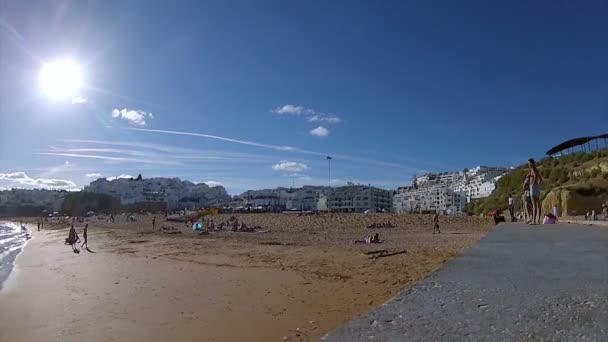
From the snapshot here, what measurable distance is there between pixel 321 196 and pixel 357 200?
2083 centimetres

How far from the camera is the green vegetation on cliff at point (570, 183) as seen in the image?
24500 mm

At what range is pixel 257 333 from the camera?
580 cm

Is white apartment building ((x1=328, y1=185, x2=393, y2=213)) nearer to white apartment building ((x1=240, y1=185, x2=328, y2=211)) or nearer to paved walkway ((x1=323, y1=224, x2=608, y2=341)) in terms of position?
white apartment building ((x1=240, y1=185, x2=328, y2=211))

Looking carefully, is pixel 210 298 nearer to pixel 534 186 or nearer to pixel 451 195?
pixel 534 186

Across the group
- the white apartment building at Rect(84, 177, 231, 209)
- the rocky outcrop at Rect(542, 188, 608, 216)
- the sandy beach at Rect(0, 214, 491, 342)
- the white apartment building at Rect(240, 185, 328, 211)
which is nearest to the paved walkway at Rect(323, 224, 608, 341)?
the sandy beach at Rect(0, 214, 491, 342)

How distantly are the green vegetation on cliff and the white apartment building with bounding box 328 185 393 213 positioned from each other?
7278 centimetres

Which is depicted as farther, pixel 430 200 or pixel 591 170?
pixel 430 200

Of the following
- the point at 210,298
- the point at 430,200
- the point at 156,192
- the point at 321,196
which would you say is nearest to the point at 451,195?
the point at 430,200

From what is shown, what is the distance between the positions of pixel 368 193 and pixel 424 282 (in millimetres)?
128701

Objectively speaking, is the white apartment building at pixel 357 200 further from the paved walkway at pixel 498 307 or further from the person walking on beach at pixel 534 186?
the paved walkway at pixel 498 307

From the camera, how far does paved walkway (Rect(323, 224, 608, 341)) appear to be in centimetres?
194

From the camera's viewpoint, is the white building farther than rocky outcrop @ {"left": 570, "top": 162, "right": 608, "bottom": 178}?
Yes

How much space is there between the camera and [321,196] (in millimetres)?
146875

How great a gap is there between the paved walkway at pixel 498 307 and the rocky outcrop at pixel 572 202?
78.6 ft
